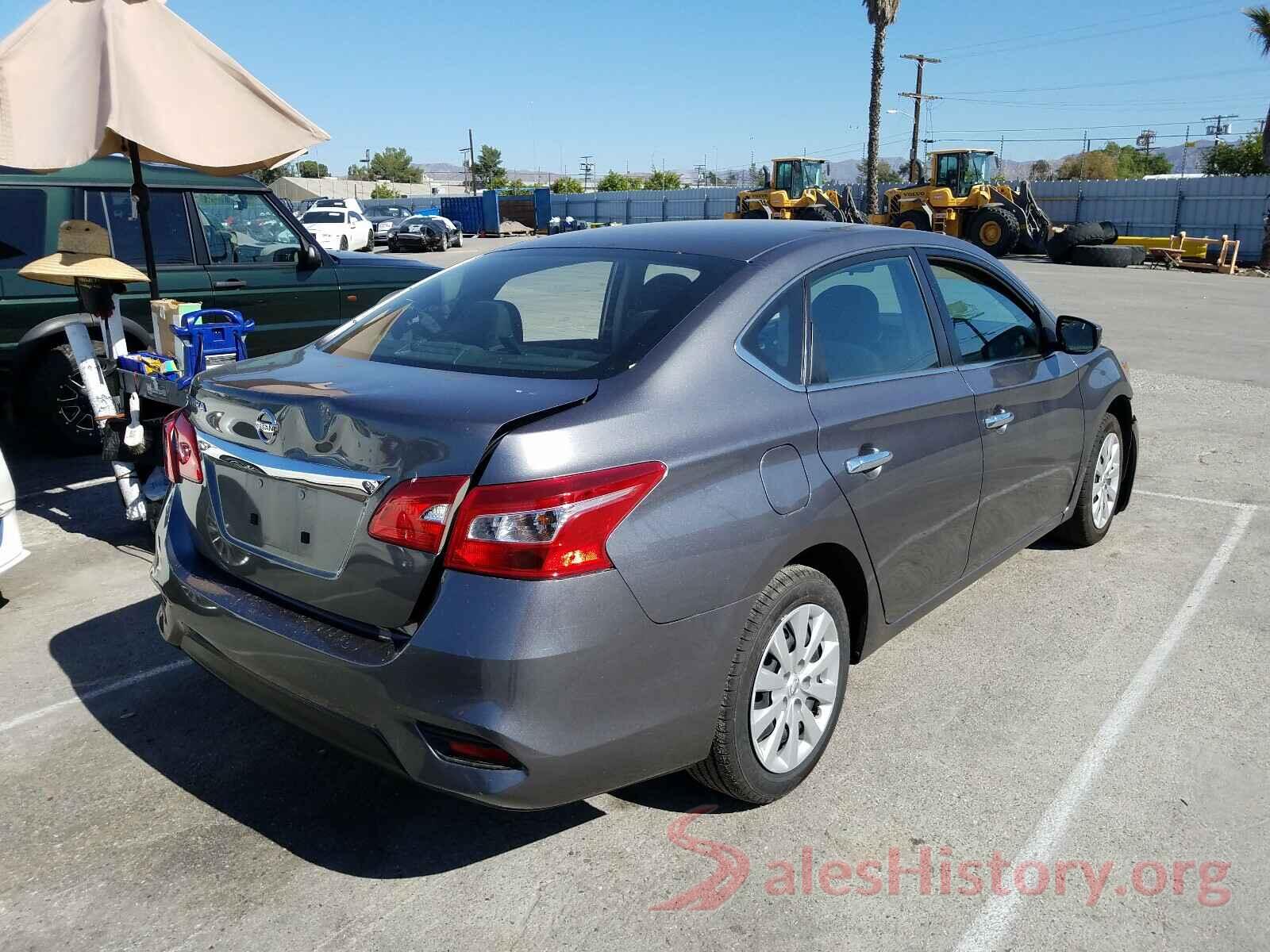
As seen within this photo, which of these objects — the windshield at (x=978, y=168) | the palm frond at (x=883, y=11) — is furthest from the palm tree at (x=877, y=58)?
the windshield at (x=978, y=168)

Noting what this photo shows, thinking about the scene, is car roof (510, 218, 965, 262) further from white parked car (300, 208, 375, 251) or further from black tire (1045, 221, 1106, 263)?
black tire (1045, 221, 1106, 263)

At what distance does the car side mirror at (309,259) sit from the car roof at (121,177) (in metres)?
0.52

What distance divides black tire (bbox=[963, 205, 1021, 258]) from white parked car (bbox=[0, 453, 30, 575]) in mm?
28889

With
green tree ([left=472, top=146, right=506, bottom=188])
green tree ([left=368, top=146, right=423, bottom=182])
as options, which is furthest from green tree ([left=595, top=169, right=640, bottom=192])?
green tree ([left=368, top=146, right=423, bottom=182])

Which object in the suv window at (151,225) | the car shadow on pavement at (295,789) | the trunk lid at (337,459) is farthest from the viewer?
the suv window at (151,225)

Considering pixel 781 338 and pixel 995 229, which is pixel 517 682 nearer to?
pixel 781 338

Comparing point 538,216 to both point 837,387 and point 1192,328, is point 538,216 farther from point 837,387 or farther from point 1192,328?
point 837,387

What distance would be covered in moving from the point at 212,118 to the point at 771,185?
31.3 meters

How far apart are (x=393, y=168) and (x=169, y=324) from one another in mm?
137815

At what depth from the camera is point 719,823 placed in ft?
9.57

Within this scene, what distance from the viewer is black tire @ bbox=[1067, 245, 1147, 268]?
1109 inches

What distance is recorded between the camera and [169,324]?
5293 millimetres

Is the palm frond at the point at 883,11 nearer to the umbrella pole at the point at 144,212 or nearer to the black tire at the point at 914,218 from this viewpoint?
the black tire at the point at 914,218

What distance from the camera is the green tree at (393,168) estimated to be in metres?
134
